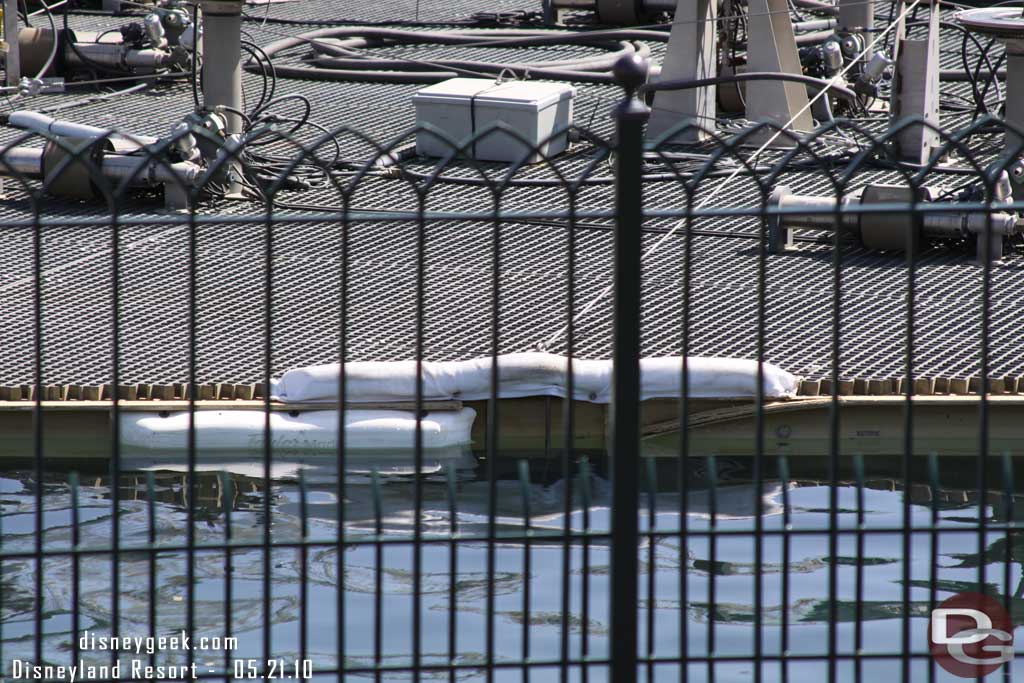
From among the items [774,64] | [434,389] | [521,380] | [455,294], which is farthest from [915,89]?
[434,389]

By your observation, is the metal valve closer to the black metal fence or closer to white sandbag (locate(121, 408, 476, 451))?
the black metal fence

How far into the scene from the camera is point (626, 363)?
11.4 feet

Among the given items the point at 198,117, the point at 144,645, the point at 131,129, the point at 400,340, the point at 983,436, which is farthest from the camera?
the point at 131,129

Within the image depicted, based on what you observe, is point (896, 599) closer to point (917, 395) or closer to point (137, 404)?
point (917, 395)

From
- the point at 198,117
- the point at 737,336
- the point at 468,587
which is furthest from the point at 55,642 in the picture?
the point at 198,117

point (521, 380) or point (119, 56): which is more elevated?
point (119, 56)

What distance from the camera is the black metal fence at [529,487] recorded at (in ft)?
11.9

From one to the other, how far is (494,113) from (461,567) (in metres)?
6.31

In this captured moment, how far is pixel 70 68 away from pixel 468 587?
10.8 meters

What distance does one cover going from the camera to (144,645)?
5.32 m

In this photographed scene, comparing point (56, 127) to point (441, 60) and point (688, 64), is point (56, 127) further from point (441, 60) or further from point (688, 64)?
point (688, 64)

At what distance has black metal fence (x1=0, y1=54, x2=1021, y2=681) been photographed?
3627 mm

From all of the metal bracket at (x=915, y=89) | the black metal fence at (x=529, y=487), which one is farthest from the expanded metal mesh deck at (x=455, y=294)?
the metal bracket at (x=915, y=89)

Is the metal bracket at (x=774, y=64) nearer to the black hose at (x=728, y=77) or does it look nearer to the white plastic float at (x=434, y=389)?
the black hose at (x=728, y=77)
